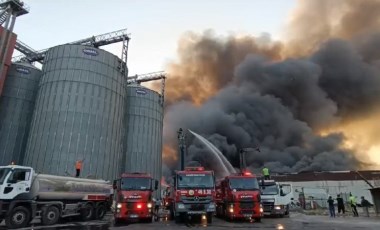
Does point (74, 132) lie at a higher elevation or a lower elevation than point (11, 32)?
lower

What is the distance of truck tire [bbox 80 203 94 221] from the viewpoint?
64.0ft

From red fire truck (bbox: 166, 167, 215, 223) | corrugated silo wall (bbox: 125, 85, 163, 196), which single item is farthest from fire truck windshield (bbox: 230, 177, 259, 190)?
corrugated silo wall (bbox: 125, 85, 163, 196)

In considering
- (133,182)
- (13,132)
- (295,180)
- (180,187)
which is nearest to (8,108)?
(13,132)

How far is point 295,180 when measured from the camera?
6200 centimetres

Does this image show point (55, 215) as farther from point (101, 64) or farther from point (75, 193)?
point (101, 64)

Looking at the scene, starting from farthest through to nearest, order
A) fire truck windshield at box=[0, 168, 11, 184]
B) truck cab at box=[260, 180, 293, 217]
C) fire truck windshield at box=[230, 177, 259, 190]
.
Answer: truck cab at box=[260, 180, 293, 217] → fire truck windshield at box=[230, 177, 259, 190] → fire truck windshield at box=[0, 168, 11, 184]

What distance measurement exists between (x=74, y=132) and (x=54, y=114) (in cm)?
294

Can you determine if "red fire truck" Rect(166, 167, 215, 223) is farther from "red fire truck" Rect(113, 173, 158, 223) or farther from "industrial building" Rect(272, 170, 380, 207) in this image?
"industrial building" Rect(272, 170, 380, 207)

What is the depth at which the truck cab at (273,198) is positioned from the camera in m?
21.8

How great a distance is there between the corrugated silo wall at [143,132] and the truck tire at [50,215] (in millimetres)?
22036

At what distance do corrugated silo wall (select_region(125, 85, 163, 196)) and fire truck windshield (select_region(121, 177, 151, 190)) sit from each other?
2161 centimetres

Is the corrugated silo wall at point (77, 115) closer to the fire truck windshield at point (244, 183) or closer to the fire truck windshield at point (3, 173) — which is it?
the fire truck windshield at point (3, 173)

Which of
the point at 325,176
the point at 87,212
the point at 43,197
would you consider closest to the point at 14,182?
the point at 43,197

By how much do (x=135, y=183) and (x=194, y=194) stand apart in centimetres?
398
